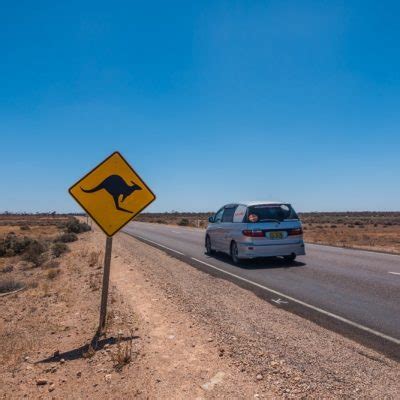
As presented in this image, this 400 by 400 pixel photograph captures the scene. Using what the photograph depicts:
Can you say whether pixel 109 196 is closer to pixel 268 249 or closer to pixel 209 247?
pixel 268 249

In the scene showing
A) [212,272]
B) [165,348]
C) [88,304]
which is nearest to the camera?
[165,348]

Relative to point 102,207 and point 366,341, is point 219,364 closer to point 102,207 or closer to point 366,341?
point 366,341

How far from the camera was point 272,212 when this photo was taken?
12.9 meters

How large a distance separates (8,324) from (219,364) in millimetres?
4607

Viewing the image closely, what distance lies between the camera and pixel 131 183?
6.41 metres

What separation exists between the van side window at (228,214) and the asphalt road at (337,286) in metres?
1.46

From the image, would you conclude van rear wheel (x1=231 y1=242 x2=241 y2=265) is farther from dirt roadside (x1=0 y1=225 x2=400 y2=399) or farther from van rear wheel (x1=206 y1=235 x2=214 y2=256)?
dirt roadside (x1=0 y1=225 x2=400 y2=399)

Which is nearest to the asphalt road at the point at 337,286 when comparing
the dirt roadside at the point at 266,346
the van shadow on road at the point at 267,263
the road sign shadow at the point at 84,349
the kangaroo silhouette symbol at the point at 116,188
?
the van shadow on road at the point at 267,263

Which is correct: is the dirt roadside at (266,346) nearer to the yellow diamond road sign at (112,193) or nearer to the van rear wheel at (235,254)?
the yellow diamond road sign at (112,193)

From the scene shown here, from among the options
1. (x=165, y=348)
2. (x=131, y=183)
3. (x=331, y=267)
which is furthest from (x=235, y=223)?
(x=165, y=348)

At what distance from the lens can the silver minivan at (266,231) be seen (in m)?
12.5

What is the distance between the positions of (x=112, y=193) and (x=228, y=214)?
8470 millimetres

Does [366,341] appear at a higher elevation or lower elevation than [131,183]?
lower

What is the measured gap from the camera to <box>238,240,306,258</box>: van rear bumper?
490 inches
